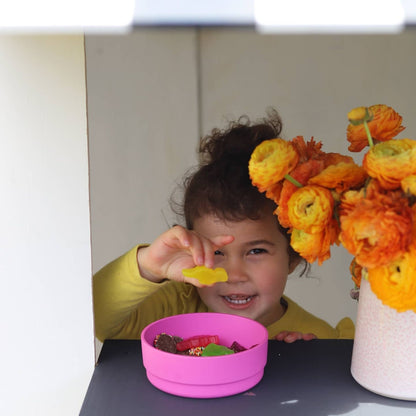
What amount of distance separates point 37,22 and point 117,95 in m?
1.65

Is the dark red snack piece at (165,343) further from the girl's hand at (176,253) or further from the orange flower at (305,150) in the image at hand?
the orange flower at (305,150)

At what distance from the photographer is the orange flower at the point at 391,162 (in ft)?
2.06

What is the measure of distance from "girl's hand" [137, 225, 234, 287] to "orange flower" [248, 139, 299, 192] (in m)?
0.21

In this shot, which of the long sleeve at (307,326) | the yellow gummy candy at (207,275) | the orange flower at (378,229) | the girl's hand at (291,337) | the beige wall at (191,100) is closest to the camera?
the orange flower at (378,229)

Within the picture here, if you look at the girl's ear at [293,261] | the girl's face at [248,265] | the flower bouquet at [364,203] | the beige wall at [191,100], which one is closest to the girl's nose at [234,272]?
the girl's face at [248,265]

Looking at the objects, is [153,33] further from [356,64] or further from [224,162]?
[224,162]

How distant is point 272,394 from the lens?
2.53 feet

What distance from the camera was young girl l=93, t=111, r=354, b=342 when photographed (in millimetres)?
1004

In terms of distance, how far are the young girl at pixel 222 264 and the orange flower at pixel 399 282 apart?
317 mm

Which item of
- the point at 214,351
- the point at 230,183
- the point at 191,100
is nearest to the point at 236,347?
the point at 214,351

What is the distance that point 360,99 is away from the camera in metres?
2.20

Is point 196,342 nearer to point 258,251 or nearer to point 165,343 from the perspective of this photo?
point 165,343

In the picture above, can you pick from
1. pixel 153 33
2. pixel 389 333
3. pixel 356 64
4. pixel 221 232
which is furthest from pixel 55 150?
pixel 356 64

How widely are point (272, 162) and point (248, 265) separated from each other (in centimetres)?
54
